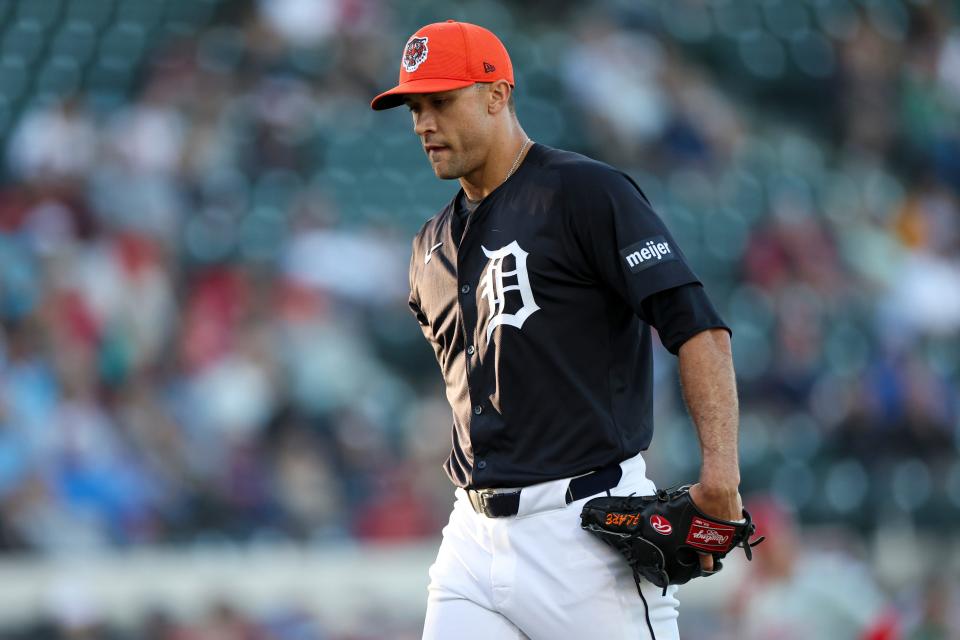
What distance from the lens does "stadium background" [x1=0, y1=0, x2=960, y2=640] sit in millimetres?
7566

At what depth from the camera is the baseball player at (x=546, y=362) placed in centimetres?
310

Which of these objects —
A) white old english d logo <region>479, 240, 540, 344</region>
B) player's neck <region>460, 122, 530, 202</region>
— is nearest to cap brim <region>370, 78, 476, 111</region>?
player's neck <region>460, 122, 530, 202</region>

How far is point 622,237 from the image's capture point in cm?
313

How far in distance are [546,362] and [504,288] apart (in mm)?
201

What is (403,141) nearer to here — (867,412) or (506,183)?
(867,412)

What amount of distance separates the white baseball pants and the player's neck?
759 mm

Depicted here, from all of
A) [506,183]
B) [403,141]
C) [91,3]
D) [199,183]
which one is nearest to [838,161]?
[403,141]

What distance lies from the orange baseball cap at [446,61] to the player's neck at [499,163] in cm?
16

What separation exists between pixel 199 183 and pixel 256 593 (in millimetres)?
2933

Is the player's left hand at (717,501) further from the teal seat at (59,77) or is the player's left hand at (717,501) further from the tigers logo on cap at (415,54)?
the teal seat at (59,77)

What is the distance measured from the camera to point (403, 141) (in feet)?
33.9

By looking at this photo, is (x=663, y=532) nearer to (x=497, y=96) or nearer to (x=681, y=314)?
(x=681, y=314)

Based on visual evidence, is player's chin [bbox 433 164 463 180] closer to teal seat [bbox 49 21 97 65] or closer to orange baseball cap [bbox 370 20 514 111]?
orange baseball cap [bbox 370 20 514 111]

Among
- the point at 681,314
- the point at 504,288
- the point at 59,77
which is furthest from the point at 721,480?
the point at 59,77
